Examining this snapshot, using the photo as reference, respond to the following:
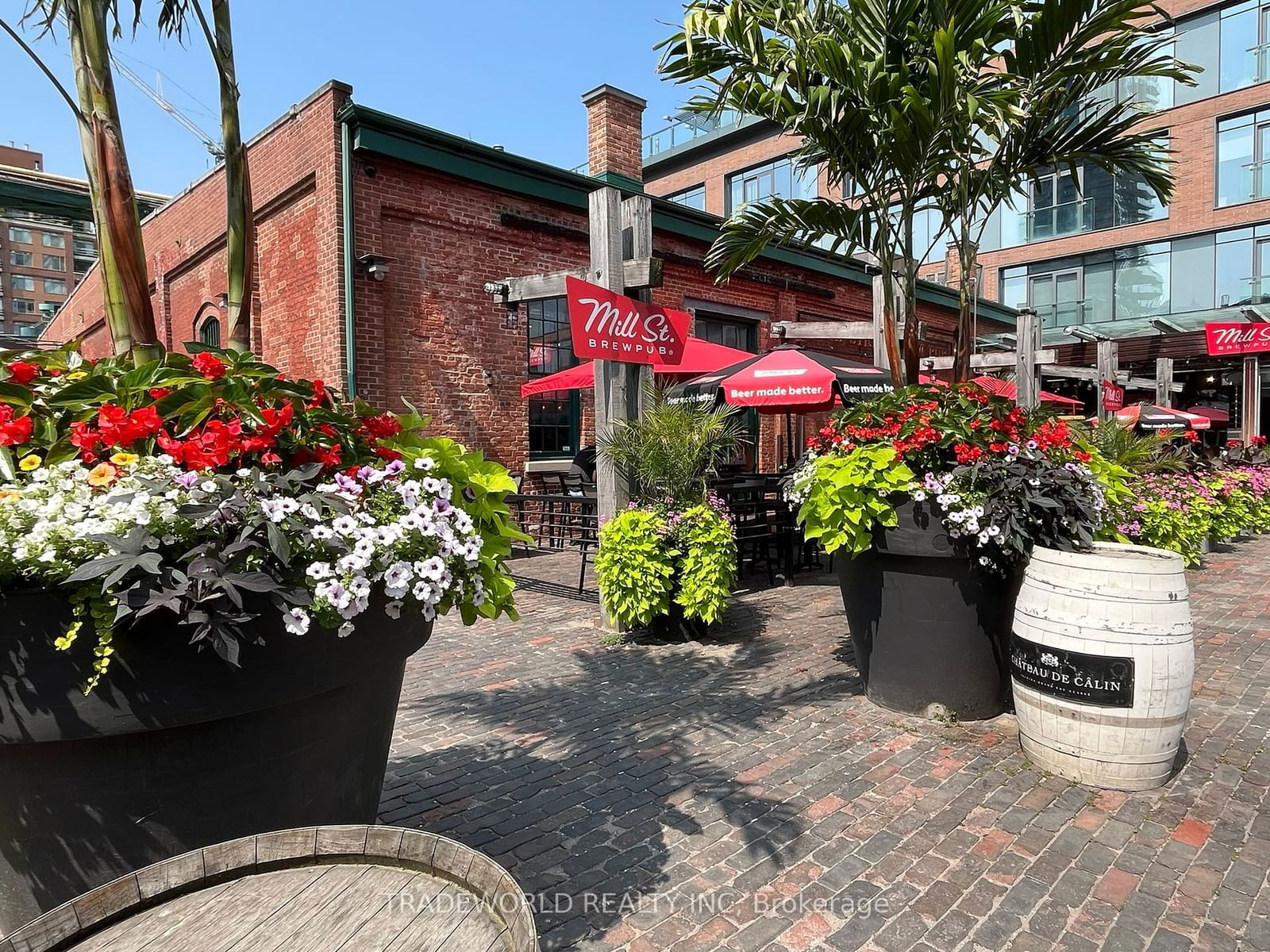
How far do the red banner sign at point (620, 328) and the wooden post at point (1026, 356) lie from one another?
21.5 ft

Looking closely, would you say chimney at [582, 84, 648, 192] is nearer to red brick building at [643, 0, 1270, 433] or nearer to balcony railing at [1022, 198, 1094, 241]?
red brick building at [643, 0, 1270, 433]

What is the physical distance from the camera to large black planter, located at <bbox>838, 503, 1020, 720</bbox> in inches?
136

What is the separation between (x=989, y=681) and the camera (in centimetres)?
361

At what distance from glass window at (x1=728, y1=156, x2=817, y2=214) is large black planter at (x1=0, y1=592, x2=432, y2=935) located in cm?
2551

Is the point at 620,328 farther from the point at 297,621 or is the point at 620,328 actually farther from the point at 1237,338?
the point at 1237,338

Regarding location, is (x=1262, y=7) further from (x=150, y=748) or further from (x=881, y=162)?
(x=150, y=748)

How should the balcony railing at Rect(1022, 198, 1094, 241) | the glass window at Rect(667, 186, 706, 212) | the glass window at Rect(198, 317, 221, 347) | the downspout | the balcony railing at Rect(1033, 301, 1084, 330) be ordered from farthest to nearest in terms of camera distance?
the glass window at Rect(667, 186, 706, 212) < the balcony railing at Rect(1033, 301, 1084, 330) < the balcony railing at Rect(1022, 198, 1094, 241) < the glass window at Rect(198, 317, 221, 347) < the downspout

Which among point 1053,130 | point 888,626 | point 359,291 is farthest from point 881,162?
point 359,291

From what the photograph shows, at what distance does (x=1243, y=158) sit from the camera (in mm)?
20078

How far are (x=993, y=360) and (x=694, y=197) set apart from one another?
20269 millimetres

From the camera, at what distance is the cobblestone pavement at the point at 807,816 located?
85.5 inches

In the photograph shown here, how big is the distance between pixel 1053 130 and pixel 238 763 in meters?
5.49

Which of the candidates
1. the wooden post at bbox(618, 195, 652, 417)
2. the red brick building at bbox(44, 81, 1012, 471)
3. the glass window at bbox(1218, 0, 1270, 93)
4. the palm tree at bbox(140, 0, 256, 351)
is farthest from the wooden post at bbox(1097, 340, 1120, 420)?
the palm tree at bbox(140, 0, 256, 351)

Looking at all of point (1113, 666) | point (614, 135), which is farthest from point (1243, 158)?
point (1113, 666)
